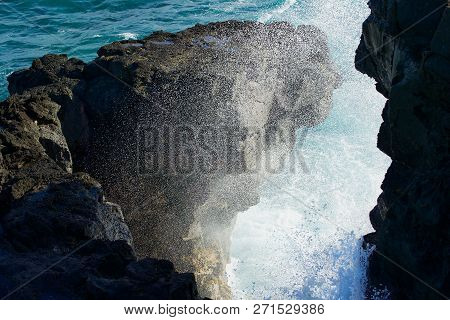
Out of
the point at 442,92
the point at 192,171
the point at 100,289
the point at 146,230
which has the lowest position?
the point at 146,230

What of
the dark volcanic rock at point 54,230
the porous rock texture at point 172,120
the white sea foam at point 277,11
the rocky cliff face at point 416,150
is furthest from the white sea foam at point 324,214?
the dark volcanic rock at point 54,230

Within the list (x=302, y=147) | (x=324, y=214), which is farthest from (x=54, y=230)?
(x=302, y=147)

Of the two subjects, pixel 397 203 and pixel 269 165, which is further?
pixel 269 165

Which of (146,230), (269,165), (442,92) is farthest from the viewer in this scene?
(269,165)

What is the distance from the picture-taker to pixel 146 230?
12.4 metres

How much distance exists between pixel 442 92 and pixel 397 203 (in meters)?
1.68

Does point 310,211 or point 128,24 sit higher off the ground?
point 128,24

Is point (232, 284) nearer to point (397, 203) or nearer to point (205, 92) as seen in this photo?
point (205, 92)

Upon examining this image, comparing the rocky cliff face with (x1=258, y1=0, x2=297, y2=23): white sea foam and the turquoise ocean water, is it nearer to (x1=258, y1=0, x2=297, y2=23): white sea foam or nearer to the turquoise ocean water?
the turquoise ocean water

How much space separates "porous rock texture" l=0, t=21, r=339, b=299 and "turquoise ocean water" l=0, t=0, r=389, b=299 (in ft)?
6.15

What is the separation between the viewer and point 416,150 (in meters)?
8.61

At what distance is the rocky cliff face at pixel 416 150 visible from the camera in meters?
7.16
